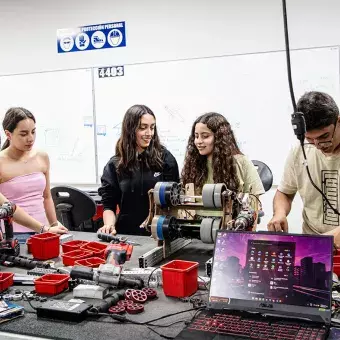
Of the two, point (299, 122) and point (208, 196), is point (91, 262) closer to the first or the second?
point (208, 196)

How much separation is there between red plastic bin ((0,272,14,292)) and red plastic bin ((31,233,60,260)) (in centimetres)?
31

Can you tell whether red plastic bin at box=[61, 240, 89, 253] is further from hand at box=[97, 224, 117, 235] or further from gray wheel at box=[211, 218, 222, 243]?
gray wheel at box=[211, 218, 222, 243]

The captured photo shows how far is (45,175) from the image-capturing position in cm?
286

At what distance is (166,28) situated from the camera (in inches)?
157

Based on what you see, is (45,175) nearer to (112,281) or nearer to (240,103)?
(112,281)

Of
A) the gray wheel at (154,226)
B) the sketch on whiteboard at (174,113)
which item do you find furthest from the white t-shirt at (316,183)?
the sketch on whiteboard at (174,113)

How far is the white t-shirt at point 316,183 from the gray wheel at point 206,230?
55 cm

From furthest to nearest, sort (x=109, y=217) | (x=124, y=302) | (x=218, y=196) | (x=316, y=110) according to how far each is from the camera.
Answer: (x=109, y=217) < (x=218, y=196) < (x=316, y=110) < (x=124, y=302)

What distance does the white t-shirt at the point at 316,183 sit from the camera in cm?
209

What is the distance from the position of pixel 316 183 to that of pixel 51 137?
117 inches

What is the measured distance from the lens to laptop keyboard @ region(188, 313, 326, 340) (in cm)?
122

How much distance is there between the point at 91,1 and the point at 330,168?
116 inches

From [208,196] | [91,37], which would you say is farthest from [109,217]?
[91,37]

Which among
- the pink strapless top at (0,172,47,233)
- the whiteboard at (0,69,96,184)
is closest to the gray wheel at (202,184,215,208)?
the pink strapless top at (0,172,47,233)
